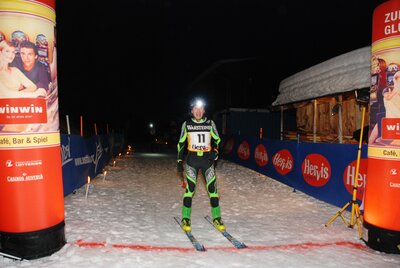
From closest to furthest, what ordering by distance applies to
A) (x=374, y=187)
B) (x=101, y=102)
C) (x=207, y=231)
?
1. (x=374, y=187)
2. (x=207, y=231)
3. (x=101, y=102)

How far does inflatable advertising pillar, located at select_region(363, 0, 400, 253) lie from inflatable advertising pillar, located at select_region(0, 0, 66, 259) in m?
5.33

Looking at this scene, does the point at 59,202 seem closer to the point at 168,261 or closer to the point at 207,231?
the point at 168,261

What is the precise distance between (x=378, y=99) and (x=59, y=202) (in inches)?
221

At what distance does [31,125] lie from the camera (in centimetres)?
445

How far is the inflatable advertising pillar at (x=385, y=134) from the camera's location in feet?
16.3

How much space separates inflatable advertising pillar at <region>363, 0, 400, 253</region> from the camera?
496cm

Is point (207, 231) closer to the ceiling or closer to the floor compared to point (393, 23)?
closer to the floor

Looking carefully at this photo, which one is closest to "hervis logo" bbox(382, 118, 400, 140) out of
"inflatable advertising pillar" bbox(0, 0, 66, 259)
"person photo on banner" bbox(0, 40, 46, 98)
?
"inflatable advertising pillar" bbox(0, 0, 66, 259)

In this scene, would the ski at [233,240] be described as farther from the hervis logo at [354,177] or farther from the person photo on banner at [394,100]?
the hervis logo at [354,177]

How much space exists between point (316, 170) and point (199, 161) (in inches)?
172

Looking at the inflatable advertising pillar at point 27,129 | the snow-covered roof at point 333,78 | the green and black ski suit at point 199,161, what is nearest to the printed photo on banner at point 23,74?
the inflatable advertising pillar at point 27,129

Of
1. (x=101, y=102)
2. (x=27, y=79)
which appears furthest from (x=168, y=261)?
(x=101, y=102)

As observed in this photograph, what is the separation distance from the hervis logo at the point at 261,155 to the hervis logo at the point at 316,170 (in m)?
3.27

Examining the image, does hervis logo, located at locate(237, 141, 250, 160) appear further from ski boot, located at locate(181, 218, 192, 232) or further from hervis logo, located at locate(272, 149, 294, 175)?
ski boot, located at locate(181, 218, 192, 232)
